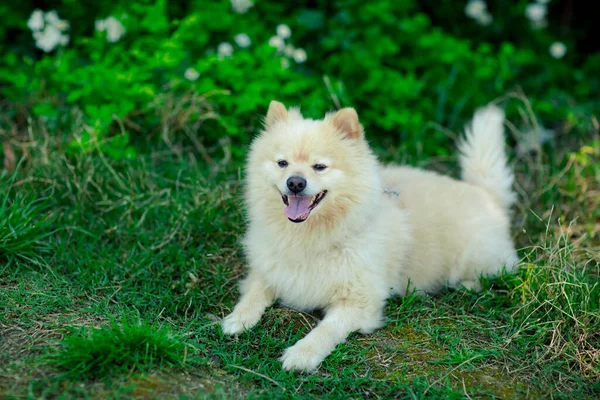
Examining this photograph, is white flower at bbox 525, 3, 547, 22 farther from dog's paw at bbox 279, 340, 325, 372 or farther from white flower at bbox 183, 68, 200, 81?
dog's paw at bbox 279, 340, 325, 372

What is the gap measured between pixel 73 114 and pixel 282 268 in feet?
8.09

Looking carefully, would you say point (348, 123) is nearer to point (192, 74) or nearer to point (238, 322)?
point (238, 322)

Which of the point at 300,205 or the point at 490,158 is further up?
the point at 300,205

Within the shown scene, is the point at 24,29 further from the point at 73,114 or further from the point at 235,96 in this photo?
the point at 235,96

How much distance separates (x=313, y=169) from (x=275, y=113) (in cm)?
50

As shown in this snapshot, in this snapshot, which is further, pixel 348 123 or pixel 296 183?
pixel 348 123

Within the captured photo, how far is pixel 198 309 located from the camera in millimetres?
3588

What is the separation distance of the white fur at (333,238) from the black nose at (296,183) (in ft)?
0.12

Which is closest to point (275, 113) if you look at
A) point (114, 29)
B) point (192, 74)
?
point (192, 74)

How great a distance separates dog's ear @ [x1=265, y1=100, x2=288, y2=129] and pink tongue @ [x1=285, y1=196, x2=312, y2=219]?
1.86ft

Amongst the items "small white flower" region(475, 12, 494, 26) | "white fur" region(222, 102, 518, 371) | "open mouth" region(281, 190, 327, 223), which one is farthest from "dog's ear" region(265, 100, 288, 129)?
"small white flower" region(475, 12, 494, 26)

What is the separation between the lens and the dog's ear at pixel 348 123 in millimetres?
3320

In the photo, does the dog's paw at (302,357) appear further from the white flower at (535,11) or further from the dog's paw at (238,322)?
the white flower at (535,11)

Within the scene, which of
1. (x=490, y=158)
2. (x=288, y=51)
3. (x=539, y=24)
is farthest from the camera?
(x=539, y=24)
